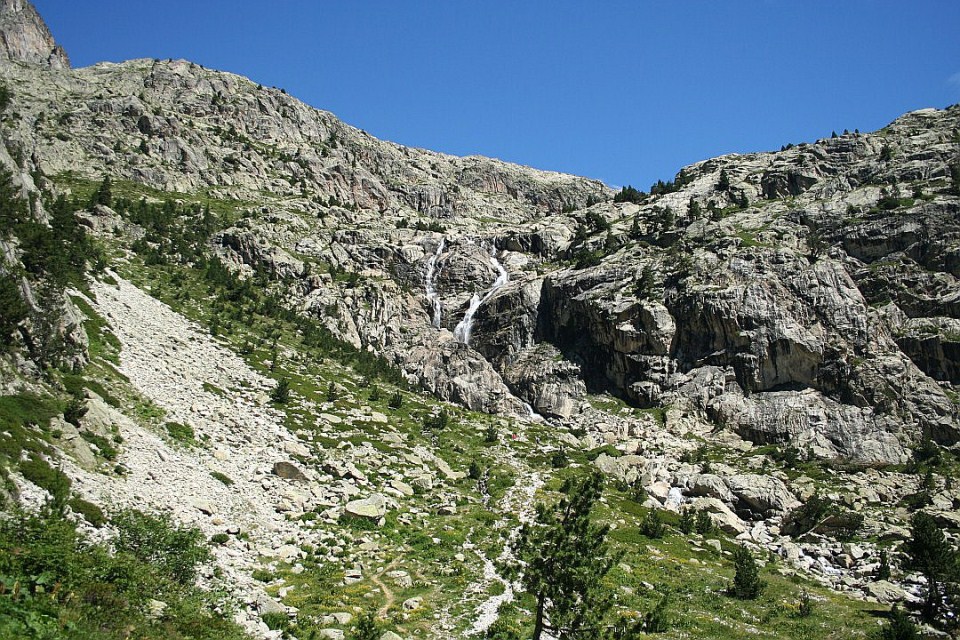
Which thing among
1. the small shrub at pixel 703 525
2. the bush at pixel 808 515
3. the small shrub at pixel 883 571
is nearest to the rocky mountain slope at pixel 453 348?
the bush at pixel 808 515

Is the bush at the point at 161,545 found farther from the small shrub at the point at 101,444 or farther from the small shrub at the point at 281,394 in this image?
the small shrub at the point at 281,394

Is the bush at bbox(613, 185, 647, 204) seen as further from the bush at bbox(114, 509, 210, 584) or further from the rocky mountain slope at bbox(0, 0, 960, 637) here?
the bush at bbox(114, 509, 210, 584)

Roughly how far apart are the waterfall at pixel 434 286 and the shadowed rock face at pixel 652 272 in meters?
0.39

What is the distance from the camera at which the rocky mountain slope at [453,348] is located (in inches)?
1148

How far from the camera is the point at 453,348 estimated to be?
9050 cm

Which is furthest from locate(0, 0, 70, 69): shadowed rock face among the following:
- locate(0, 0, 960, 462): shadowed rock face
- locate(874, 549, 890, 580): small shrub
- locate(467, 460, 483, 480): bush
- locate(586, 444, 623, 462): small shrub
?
locate(874, 549, 890, 580): small shrub

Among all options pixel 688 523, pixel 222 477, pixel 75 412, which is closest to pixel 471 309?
pixel 688 523

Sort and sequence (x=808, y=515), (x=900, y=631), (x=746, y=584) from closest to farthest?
(x=900, y=631), (x=746, y=584), (x=808, y=515)

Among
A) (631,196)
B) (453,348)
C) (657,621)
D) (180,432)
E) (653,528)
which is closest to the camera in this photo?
(657,621)

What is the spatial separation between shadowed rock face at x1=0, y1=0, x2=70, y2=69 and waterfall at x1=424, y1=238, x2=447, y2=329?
5298 inches

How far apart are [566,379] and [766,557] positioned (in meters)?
47.0

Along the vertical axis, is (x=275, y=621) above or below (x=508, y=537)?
below

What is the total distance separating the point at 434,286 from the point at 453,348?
2334 cm

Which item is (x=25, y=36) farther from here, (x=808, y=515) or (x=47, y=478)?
(x=808, y=515)
